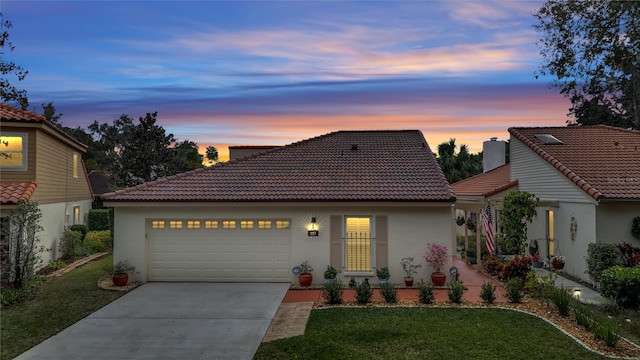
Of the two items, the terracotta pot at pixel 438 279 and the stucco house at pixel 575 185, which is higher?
the stucco house at pixel 575 185

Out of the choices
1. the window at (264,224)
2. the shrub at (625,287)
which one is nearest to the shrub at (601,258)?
the shrub at (625,287)

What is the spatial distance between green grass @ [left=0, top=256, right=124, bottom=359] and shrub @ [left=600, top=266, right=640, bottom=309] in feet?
43.0

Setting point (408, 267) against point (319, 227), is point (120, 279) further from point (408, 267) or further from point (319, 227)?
point (408, 267)

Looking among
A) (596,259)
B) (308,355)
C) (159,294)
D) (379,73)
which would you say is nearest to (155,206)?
(159,294)

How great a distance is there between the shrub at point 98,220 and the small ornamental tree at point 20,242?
8376 mm

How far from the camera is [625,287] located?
9992 millimetres

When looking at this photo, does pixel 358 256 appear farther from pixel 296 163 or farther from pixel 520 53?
pixel 520 53

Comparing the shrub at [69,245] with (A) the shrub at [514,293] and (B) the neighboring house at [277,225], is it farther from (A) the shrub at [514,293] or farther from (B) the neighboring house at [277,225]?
(A) the shrub at [514,293]

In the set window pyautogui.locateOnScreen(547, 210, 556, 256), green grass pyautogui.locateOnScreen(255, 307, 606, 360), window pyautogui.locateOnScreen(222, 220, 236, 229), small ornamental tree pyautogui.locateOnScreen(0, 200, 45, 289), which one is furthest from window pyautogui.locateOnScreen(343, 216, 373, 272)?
small ornamental tree pyautogui.locateOnScreen(0, 200, 45, 289)

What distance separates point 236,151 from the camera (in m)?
20.8

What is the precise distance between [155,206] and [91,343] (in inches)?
238

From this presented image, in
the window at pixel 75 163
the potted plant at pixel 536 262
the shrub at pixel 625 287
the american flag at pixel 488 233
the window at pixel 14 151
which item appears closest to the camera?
the shrub at pixel 625 287

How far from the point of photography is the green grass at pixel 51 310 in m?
8.29

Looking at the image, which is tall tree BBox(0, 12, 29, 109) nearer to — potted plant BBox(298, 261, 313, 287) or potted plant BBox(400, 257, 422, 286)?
potted plant BBox(298, 261, 313, 287)
